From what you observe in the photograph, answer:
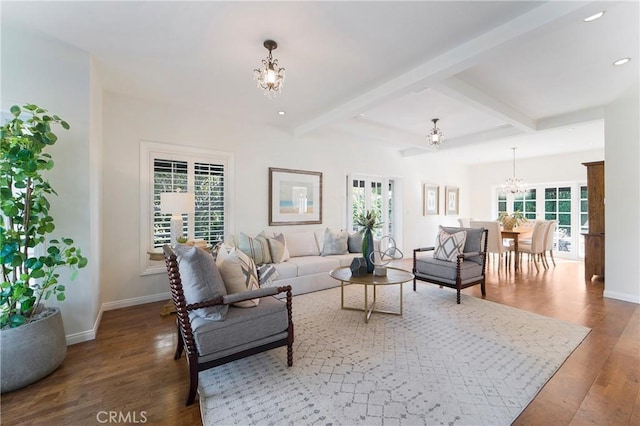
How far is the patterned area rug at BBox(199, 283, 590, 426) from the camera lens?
5.52ft

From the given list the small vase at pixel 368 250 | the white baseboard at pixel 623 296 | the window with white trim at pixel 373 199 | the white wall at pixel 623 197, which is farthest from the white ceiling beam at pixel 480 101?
the window with white trim at pixel 373 199

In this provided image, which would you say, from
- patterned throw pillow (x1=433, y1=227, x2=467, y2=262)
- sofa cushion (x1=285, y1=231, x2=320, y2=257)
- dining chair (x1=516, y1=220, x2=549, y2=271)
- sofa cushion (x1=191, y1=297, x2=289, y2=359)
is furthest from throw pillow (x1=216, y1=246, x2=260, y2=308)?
dining chair (x1=516, y1=220, x2=549, y2=271)

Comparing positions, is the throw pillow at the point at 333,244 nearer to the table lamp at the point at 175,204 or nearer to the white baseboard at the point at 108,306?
the table lamp at the point at 175,204

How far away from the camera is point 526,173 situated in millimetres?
7781

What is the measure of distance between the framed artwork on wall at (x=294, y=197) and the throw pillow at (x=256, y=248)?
2.68ft

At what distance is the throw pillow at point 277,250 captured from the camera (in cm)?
404

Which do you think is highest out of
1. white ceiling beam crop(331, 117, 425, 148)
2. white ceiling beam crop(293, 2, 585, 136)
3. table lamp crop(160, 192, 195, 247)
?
white ceiling beam crop(331, 117, 425, 148)

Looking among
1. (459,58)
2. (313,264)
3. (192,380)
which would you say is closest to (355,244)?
(313,264)

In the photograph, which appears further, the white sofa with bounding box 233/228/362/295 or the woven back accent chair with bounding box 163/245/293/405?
the white sofa with bounding box 233/228/362/295

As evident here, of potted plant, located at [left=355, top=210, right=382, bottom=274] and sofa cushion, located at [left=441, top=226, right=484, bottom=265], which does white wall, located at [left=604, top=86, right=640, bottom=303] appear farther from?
potted plant, located at [left=355, top=210, right=382, bottom=274]

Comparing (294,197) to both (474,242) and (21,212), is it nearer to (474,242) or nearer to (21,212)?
(474,242)

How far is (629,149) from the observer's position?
373 centimetres

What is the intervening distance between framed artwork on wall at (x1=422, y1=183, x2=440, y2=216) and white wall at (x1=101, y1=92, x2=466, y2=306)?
1207 mm

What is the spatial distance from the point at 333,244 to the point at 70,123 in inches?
141
